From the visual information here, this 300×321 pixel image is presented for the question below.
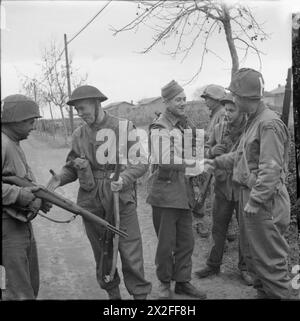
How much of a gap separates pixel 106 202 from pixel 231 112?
131cm

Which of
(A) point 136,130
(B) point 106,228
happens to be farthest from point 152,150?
(B) point 106,228

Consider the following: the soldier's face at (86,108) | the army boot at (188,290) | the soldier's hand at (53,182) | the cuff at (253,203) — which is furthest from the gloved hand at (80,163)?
the army boot at (188,290)

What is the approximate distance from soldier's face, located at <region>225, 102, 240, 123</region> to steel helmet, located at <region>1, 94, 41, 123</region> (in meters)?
1.66

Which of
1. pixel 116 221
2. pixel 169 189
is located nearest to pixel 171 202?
pixel 169 189

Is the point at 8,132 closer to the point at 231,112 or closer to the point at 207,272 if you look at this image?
the point at 231,112

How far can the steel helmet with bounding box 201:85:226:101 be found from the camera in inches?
163

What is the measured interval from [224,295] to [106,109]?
6.06 feet

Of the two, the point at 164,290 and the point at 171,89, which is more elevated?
the point at 171,89

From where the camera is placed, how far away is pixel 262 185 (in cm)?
331

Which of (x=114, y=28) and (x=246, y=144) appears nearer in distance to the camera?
(x=246, y=144)

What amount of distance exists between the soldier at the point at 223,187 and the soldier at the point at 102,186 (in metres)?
0.79

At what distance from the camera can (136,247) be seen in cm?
367

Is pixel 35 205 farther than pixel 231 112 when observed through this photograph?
No

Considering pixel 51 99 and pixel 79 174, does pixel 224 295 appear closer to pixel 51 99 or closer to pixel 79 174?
pixel 79 174
